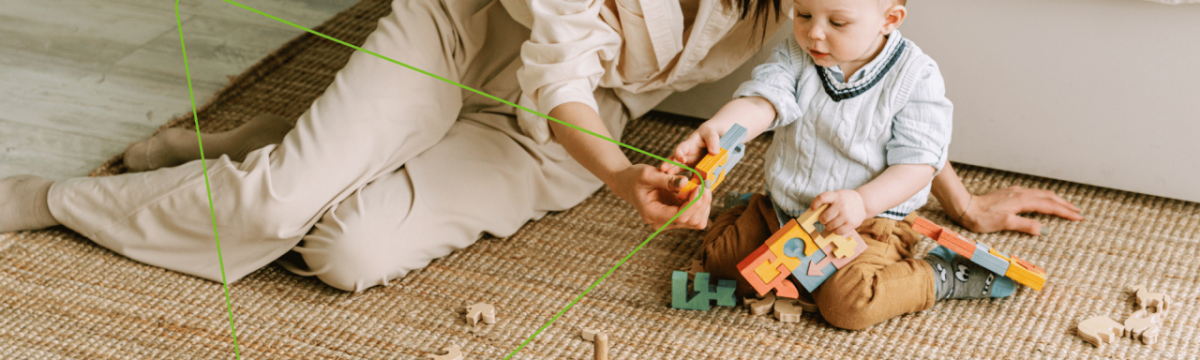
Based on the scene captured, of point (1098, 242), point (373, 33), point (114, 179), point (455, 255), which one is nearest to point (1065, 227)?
point (1098, 242)

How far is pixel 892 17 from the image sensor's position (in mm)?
755

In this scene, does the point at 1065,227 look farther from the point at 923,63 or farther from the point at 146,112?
the point at 146,112

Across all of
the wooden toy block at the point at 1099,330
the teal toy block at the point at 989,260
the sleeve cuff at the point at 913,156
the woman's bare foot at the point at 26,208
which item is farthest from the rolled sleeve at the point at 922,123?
the woman's bare foot at the point at 26,208

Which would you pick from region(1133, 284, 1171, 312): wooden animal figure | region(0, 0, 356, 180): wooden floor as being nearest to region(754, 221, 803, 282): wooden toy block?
region(1133, 284, 1171, 312): wooden animal figure

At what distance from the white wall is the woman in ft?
0.23

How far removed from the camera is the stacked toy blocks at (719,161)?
75 centimetres

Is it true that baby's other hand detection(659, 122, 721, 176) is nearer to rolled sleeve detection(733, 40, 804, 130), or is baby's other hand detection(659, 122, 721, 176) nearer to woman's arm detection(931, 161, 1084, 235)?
rolled sleeve detection(733, 40, 804, 130)

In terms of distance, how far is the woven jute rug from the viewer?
80 centimetres

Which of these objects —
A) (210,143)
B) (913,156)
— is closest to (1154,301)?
A: (913,156)

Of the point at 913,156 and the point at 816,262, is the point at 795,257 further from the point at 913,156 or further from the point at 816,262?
the point at 913,156

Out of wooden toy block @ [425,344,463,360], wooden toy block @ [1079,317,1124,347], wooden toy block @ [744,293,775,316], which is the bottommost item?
wooden toy block @ [425,344,463,360]

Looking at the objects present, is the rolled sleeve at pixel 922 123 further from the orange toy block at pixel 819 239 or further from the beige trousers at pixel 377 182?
the beige trousers at pixel 377 182

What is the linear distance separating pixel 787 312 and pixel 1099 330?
10.5 inches

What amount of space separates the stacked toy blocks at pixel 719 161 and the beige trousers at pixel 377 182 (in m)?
0.24
